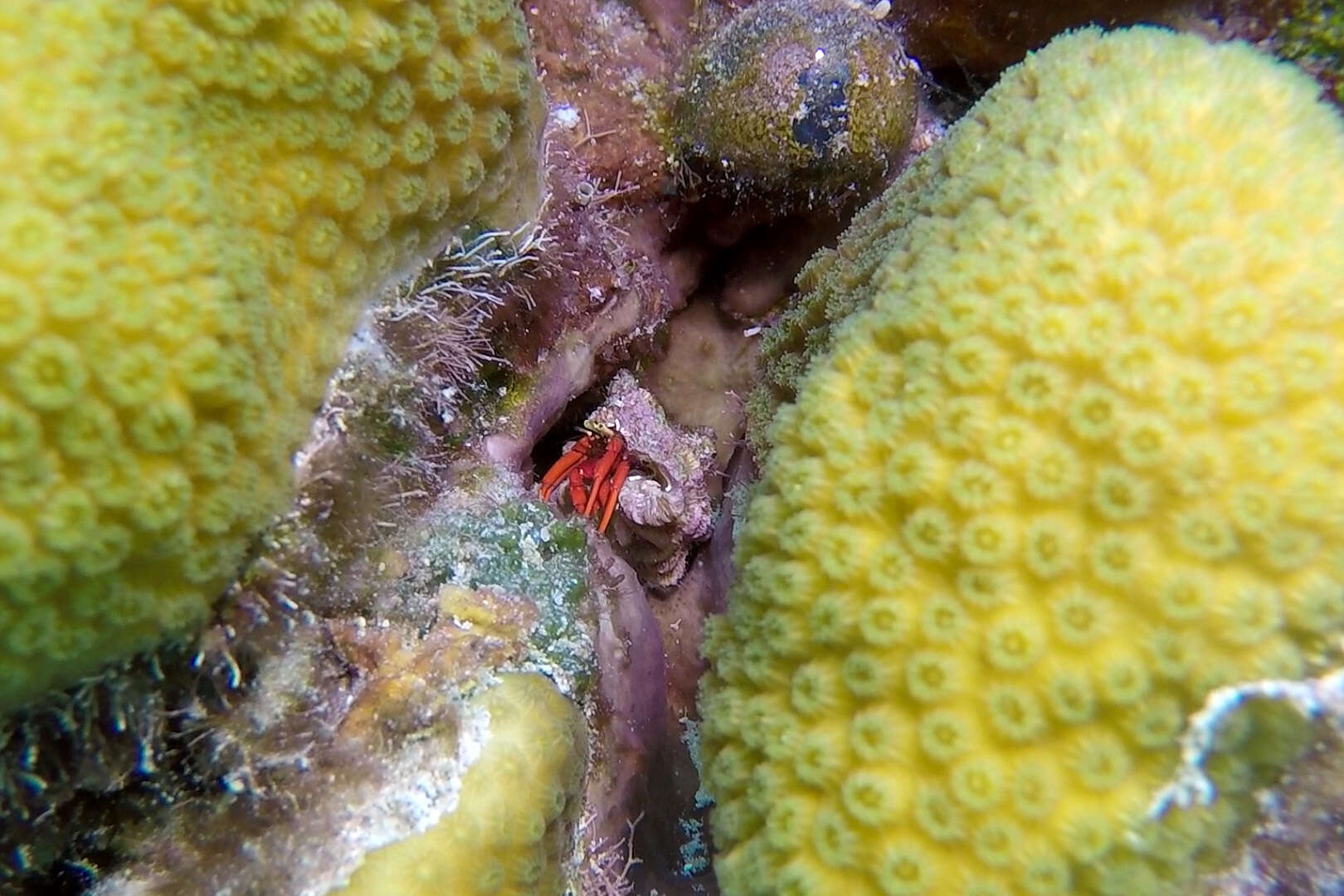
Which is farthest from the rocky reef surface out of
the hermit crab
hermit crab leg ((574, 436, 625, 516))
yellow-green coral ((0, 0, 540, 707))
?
hermit crab leg ((574, 436, 625, 516))

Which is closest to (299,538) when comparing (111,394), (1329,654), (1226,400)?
(111,394)

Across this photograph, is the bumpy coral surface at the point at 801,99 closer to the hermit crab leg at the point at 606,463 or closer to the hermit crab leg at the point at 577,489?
the hermit crab leg at the point at 606,463

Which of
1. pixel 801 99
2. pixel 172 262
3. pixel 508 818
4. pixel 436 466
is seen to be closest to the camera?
pixel 172 262

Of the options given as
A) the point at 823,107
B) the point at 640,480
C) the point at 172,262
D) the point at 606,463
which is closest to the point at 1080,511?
the point at 172,262

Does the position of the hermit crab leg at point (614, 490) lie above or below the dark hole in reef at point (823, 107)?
below

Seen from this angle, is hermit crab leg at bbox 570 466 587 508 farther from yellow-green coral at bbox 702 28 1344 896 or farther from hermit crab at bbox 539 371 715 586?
yellow-green coral at bbox 702 28 1344 896

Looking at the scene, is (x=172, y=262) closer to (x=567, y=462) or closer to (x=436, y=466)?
(x=436, y=466)

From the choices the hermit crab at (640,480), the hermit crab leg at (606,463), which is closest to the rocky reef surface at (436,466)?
the hermit crab at (640,480)

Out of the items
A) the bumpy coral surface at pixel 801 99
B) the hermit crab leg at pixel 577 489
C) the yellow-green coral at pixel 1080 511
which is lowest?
the hermit crab leg at pixel 577 489
